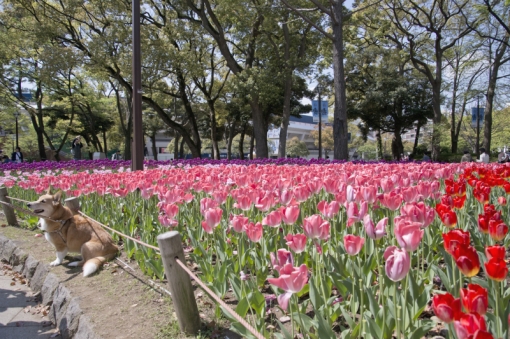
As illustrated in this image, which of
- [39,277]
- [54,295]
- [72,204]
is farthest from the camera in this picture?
[72,204]

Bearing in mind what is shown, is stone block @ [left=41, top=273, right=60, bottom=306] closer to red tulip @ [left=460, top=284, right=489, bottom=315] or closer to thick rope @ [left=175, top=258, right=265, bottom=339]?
thick rope @ [left=175, top=258, right=265, bottom=339]

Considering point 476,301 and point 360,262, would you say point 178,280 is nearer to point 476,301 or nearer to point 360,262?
point 360,262

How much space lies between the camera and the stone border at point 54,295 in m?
2.57

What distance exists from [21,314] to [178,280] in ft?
7.17

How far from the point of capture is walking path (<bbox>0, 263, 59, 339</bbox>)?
A: 116 inches

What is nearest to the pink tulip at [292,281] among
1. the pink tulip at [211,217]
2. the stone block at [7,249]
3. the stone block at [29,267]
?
the pink tulip at [211,217]

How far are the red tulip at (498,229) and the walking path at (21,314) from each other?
305 cm

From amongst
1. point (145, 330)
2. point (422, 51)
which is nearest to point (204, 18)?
point (422, 51)

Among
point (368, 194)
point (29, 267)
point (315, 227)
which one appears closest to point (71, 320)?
point (29, 267)

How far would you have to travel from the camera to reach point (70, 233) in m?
3.76

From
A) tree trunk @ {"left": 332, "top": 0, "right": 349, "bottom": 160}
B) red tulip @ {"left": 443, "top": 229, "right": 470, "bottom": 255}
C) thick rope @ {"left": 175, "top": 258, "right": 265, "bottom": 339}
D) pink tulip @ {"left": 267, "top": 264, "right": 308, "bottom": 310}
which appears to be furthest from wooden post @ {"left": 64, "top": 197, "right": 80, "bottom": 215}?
tree trunk @ {"left": 332, "top": 0, "right": 349, "bottom": 160}

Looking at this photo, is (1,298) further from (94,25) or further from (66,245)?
(94,25)

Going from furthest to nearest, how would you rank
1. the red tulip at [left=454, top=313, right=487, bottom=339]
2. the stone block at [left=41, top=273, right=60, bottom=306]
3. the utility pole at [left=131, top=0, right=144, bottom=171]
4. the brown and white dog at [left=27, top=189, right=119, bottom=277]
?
the utility pole at [left=131, top=0, right=144, bottom=171] < the brown and white dog at [left=27, top=189, right=119, bottom=277] < the stone block at [left=41, top=273, right=60, bottom=306] < the red tulip at [left=454, top=313, right=487, bottom=339]

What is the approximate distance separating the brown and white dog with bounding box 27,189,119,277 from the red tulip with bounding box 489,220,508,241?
10.5ft
